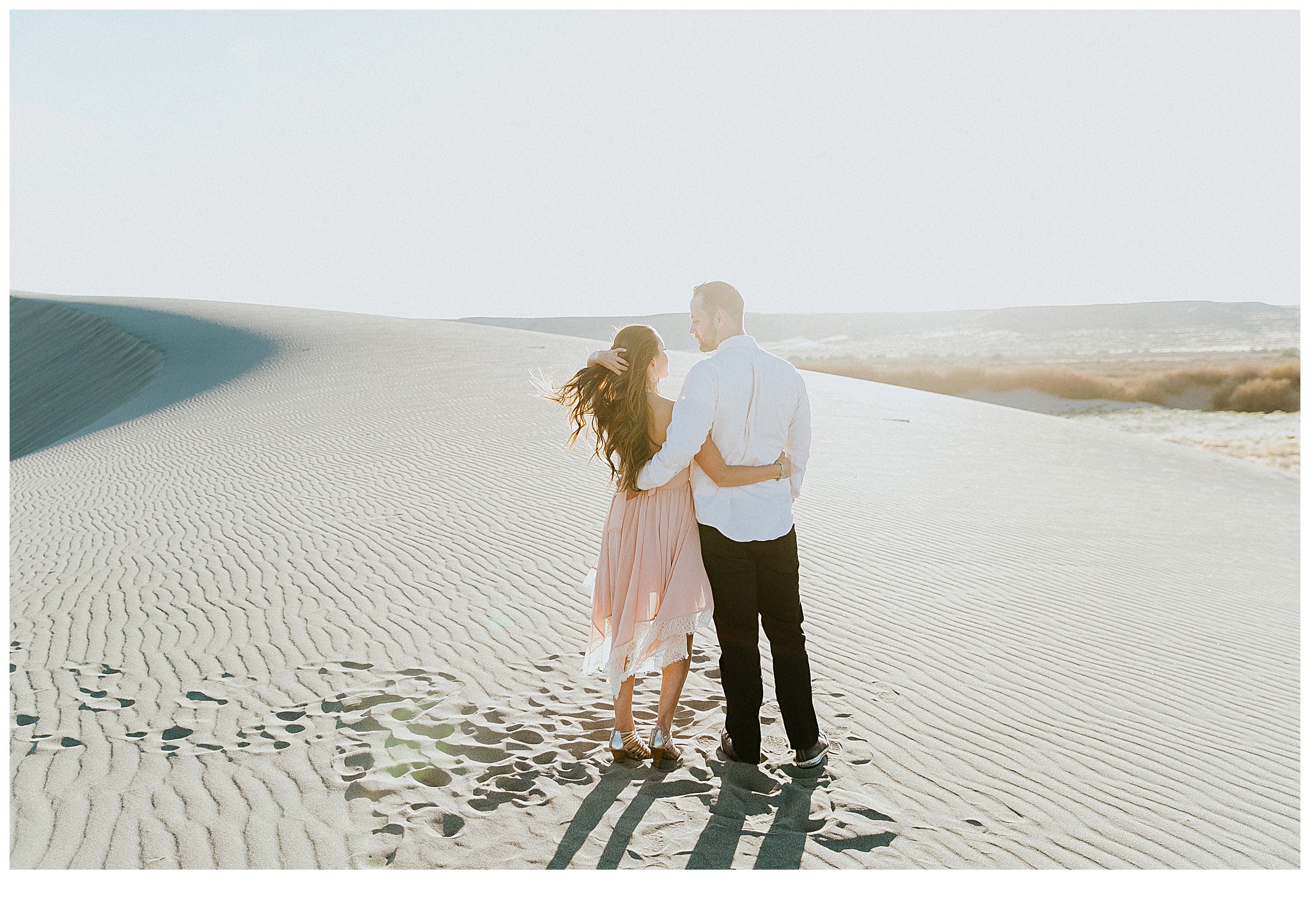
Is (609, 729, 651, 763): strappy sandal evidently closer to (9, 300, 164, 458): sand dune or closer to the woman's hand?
the woman's hand

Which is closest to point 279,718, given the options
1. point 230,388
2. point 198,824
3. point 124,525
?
point 198,824

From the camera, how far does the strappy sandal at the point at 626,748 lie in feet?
12.8

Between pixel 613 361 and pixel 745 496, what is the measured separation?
0.75m

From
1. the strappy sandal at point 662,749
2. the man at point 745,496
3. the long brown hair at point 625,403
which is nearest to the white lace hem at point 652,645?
the man at point 745,496

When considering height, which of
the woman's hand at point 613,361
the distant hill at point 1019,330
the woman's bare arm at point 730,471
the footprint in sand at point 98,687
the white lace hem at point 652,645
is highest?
the distant hill at point 1019,330

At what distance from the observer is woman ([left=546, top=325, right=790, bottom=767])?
11.7ft

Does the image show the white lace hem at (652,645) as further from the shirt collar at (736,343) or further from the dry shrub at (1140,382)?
the dry shrub at (1140,382)

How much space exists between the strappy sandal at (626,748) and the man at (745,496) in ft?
1.40

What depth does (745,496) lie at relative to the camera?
357 cm

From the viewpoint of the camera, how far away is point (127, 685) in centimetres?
490

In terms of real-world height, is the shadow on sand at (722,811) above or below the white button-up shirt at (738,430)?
below

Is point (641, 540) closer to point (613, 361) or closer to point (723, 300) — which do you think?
point (613, 361)

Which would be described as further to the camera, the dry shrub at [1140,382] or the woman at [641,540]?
the dry shrub at [1140,382]

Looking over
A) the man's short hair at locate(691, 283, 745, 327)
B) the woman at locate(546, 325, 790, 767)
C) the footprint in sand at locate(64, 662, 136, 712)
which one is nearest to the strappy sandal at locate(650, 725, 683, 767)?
the woman at locate(546, 325, 790, 767)
